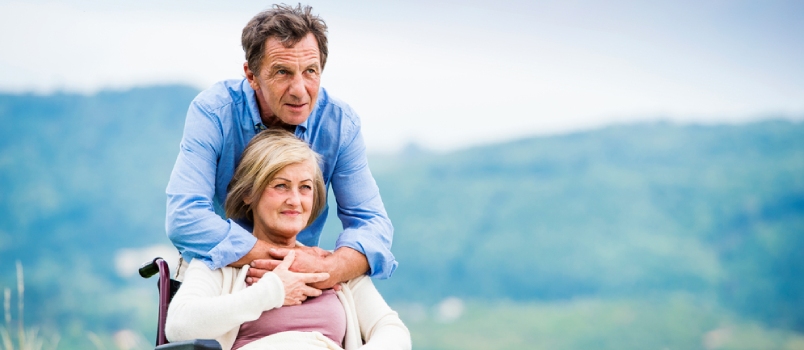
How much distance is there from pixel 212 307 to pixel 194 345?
0.55 ft

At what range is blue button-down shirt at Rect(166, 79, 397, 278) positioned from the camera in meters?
2.27

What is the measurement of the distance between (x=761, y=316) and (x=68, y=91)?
833 cm

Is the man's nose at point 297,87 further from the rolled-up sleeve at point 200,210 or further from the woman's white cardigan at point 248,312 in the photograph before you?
the woman's white cardigan at point 248,312

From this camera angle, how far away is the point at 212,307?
204 cm

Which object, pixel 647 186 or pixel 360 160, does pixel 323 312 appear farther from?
pixel 647 186

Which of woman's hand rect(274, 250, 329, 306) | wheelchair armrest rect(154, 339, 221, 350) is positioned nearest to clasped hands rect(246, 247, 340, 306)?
woman's hand rect(274, 250, 329, 306)

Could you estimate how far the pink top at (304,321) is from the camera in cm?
217

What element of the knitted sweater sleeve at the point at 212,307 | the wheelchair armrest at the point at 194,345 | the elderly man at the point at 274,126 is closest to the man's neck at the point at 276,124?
the elderly man at the point at 274,126

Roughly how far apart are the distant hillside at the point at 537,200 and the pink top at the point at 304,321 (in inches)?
265

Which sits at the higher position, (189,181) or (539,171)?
(539,171)

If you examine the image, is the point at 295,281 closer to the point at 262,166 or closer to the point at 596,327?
the point at 262,166

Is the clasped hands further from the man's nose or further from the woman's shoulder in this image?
the man's nose

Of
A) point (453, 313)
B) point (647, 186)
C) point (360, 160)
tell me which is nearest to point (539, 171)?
point (647, 186)

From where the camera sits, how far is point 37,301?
314 inches
